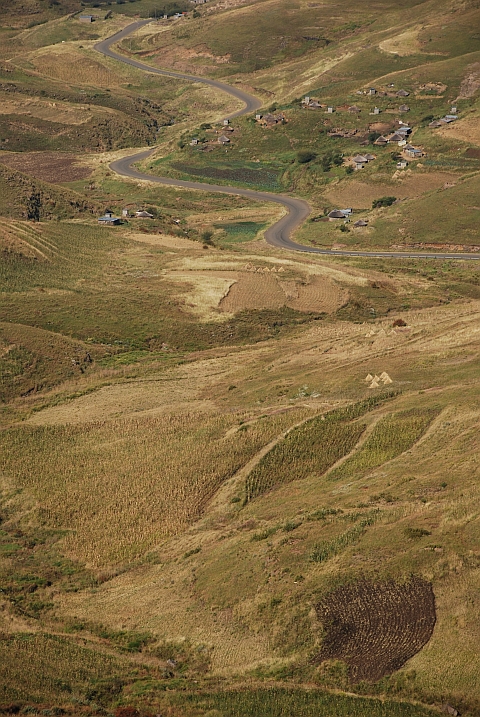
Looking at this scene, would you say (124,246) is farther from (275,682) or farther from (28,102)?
(28,102)

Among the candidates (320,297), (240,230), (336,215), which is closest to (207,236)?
(240,230)

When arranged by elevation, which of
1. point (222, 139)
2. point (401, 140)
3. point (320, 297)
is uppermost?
point (222, 139)

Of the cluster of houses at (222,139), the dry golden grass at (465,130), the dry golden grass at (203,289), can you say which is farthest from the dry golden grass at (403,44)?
the dry golden grass at (203,289)

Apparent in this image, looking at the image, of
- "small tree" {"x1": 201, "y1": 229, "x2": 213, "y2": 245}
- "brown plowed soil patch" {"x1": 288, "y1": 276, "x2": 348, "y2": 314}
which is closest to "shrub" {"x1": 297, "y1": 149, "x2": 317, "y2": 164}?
"small tree" {"x1": 201, "y1": 229, "x2": 213, "y2": 245}

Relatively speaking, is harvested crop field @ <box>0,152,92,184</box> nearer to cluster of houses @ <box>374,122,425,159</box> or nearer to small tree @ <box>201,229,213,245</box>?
small tree @ <box>201,229,213,245</box>

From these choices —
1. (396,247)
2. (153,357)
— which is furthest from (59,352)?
(396,247)

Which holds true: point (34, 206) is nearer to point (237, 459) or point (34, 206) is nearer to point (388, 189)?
point (388, 189)
